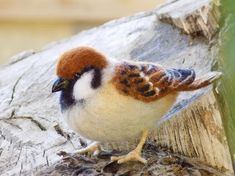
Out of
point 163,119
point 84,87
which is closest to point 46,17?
point 163,119

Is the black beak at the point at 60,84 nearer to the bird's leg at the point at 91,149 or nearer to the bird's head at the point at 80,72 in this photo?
the bird's head at the point at 80,72

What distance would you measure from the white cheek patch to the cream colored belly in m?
0.02

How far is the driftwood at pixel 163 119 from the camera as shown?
1509 mm

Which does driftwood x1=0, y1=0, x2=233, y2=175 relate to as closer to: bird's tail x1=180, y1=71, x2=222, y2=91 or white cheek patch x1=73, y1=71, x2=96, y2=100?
bird's tail x1=180, y1=71, x2=222, y2=91

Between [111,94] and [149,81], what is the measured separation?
0.09 metres

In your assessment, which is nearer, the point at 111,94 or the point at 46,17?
the point at 111,94

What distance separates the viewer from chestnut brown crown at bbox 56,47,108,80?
4.48 ft

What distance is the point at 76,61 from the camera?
4.49 feet

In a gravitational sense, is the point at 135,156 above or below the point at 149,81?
below

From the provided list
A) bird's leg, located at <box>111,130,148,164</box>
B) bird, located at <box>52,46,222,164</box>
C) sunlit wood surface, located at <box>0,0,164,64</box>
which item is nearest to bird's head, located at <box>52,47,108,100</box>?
bird, located at <box>52,46,222,164</box>

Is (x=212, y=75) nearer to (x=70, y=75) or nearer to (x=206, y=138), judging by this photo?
(x=206, y=138)

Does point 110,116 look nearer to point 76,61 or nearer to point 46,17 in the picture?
point 76,61

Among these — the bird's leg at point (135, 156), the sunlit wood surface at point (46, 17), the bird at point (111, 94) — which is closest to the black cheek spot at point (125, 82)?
the bird at point (111, 94)

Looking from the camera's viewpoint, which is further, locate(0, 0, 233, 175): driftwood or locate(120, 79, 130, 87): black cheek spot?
locate(0, 0, 233, 175): driftwood
